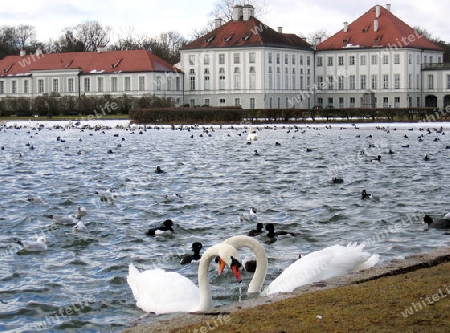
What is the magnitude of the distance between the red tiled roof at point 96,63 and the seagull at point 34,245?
83.6 metres

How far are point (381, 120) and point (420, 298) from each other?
5861cm

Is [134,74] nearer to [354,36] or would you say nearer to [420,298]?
[354,36]

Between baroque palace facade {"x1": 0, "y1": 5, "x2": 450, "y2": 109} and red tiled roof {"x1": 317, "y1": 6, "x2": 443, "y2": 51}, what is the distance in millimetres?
119

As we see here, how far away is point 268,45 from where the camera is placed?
94.9m

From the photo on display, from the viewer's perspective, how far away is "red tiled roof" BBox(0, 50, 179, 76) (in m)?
97.1

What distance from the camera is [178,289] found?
865cm

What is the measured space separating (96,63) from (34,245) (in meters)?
89.5

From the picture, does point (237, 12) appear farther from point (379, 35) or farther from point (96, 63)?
point (96, 63)

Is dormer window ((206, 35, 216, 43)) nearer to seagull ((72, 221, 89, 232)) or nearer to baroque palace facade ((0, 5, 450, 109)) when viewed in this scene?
baroque palace facade ((0, 5, 450, 109))

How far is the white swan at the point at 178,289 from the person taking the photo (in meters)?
8.17

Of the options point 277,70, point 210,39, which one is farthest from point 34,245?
point 210,39

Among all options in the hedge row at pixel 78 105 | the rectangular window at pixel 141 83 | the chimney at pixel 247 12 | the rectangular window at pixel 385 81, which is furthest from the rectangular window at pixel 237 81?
the rectangular window at pixel 385 81

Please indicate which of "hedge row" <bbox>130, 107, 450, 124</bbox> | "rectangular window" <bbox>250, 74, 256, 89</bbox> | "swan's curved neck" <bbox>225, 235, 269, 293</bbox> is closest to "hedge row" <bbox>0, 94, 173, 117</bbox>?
"rectangular window" <bbox>250, 74, 256, 89</bbox>

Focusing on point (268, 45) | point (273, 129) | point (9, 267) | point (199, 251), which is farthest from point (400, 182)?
point (268, 45)
